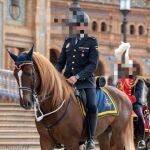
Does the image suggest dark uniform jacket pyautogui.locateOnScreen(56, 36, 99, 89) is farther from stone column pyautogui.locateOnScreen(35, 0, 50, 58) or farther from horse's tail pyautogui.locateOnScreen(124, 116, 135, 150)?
stone column pyautogui.locateOnScreen(35, 0, 50, 58)

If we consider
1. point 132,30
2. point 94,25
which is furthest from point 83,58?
point 132,30

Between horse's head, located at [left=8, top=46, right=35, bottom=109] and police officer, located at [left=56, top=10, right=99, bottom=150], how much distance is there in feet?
3.06

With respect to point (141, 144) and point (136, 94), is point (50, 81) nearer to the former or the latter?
point (136, 94)

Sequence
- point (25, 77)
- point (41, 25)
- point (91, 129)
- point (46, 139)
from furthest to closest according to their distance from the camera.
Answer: point (41, 25)
point (91, 129)
point (46, 139)
point (25, 77)

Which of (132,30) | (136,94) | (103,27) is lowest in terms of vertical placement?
(136,94)

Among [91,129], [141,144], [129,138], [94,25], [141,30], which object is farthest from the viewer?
[141,30]

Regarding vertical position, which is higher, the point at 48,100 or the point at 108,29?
the point at 108,29

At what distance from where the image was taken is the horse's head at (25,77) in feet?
23.5

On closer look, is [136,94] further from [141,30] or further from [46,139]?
[141,30]

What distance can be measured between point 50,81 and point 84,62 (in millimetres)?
810

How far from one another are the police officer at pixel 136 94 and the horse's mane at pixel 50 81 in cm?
399

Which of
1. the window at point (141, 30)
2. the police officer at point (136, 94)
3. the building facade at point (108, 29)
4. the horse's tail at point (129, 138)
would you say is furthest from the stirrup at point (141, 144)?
the window at point (141, 30)

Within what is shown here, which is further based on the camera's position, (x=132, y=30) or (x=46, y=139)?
(x=132, y=30)

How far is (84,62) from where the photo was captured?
8.27m
